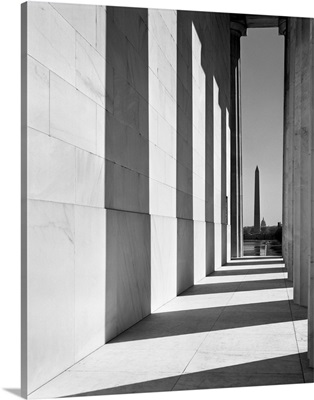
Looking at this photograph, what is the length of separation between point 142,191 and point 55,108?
5135mm

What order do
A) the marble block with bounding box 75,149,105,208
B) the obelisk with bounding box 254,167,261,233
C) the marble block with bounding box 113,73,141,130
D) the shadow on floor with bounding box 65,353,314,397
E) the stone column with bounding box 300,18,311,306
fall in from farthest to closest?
1. the obelisk with bounding box 254,167,261,233
2. the stone column with bounding box 300,18,311,306
3. the marble block with bounding box 113,73,141,130
4. the marble block with bounding box 75,149,105,208
5. the shadow on floor with bounding box 65,353,314,397

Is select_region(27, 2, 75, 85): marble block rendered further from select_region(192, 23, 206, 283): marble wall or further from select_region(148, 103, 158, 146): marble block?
select_region(192, 23, 206, 283): marble wall

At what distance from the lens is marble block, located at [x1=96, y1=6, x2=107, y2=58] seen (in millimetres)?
10016

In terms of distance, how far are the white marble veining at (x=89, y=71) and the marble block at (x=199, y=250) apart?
11.4m

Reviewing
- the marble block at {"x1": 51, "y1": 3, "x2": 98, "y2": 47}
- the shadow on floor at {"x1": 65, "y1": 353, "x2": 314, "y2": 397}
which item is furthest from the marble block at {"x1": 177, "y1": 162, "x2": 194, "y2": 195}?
the shadow on floor at {"x1": 65, "y1": 353, "x2": 314, "y2": 397}

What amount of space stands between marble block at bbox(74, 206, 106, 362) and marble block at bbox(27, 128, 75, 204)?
0.53m

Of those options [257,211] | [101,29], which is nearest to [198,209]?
[101,29]

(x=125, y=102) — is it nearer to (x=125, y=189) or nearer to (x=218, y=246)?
(x=125, y=189)

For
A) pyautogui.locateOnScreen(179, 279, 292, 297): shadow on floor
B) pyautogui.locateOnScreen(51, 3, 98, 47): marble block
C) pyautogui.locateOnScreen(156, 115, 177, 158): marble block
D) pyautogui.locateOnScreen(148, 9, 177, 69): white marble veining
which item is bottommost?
pyautogui.locateOnScreen(179, 279, 292, 297): shadow on floor

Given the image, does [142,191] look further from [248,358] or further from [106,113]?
[248,358]

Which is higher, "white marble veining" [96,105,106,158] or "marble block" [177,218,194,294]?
"white marble veining" [96,105,106,158]

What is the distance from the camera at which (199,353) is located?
30.8 ft

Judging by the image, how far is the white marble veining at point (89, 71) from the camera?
903 cm
